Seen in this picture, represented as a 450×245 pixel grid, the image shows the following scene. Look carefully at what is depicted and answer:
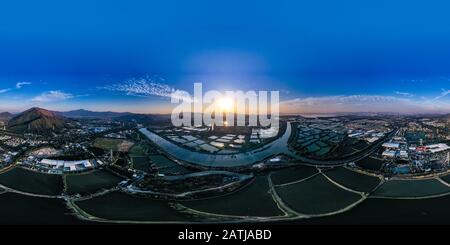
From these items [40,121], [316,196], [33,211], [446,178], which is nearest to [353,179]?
[316,196]

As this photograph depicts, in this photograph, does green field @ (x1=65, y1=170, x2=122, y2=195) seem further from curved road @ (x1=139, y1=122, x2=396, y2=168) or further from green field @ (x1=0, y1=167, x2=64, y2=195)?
curved road @ (x1=139, y1=122, x2=396, y2=168)

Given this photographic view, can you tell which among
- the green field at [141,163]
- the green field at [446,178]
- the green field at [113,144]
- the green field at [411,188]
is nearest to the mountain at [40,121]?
the green field at [113,144]

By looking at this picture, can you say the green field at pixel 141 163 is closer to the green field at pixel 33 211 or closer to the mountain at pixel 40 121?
the green field at pixel 33 211

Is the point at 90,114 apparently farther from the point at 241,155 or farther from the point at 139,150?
the point at 241,155

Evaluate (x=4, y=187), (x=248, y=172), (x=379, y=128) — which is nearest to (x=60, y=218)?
(x=4, y=187)

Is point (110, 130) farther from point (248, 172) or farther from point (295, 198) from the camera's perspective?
point (295, 198)

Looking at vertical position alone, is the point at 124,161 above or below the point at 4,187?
above

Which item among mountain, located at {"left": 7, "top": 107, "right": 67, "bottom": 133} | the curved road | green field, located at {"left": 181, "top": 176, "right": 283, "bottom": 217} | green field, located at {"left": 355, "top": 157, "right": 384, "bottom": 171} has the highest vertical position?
mountain, located at {"left": 7, "top": 107, "right": 67, "bottom": 133}

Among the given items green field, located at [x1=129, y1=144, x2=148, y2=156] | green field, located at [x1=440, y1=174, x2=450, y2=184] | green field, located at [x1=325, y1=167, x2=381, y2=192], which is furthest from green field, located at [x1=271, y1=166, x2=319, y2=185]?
green field, located at [x1=129, y1=144, x2=148, y2=156]
